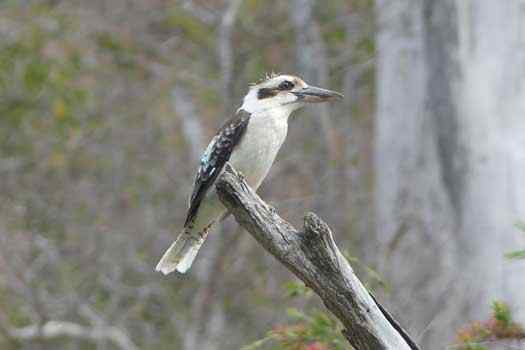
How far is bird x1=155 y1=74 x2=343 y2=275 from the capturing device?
539 centimetres

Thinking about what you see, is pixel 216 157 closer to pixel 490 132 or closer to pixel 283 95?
pixel 283 95

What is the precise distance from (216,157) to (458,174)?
3355 millimetres

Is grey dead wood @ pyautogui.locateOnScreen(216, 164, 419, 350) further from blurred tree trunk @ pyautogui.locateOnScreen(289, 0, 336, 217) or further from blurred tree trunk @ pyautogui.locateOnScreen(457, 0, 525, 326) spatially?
blurred tree trunk @ pyautogui.locateOnScreen(289, 0, 336, 217)

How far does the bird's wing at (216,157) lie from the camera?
537 cm

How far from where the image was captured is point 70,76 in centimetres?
1181

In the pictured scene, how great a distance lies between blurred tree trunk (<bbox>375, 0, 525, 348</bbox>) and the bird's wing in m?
2.78

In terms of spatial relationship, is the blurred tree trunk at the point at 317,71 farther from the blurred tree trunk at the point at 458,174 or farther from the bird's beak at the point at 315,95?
the bird's beak at the point at 315,95

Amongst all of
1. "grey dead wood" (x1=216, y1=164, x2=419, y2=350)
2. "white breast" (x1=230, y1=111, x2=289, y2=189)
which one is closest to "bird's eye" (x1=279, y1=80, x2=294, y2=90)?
"white breast" (x1=230, y1=111, x2=289, y2=189)

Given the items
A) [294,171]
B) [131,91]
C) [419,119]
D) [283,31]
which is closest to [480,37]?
[419,119]

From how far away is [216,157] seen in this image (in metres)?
5.45

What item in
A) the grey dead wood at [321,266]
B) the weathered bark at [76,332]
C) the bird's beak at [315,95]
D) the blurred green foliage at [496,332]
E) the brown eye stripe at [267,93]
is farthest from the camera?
the weathered bark at [76,332]

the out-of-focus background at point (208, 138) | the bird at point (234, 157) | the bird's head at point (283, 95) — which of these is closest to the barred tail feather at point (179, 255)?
the bird at point (234, 157)

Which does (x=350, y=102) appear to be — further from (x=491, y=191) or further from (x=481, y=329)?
(x=481, y=329)

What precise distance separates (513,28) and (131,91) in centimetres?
546
